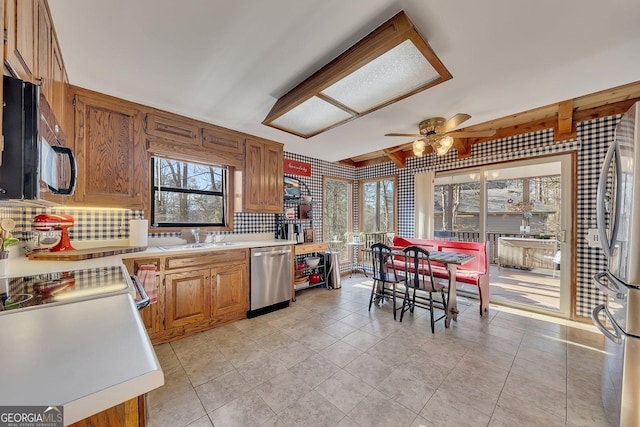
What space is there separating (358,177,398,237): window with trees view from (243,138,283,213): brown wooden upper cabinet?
239 centimetres

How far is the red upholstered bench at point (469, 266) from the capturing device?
3.17m

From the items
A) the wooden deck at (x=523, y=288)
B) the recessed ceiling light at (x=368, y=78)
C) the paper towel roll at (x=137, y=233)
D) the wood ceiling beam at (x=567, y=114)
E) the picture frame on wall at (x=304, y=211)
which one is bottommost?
the wooden deck at (x=523, y=288)

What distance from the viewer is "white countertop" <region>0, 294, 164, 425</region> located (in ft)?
1.38

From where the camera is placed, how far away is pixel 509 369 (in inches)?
80.8

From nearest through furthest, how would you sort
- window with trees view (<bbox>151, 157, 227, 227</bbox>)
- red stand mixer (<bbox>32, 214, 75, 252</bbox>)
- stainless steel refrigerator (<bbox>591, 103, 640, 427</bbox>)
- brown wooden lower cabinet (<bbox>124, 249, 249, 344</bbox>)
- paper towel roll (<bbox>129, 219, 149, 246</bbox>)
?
stainless steel refrigerator (<bbox>591, 103, 640, 427</bbox>) → red stand mixer (<bbox>32, 214, 75, 252</bbox>) → brown wooden lower cabinet (<bbox>124, 249, 249, 344</bbox>) → paper towel roll (<bbox>129, 219, 149, 246</bbox>) → window with trees view (<bbox>151, 157, 227, 227</bbox>)

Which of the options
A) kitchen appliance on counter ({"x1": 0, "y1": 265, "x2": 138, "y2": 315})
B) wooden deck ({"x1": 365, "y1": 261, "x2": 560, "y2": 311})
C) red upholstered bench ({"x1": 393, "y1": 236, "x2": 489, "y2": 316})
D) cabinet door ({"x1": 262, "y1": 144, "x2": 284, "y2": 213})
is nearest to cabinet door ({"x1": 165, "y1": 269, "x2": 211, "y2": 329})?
kitchen appliance on counter ({"x1": 0, "y1": 265, "x2": 138, "y2": 315})

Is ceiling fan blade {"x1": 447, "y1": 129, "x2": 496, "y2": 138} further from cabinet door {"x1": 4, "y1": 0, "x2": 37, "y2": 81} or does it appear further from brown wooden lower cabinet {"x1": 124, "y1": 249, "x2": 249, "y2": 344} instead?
cabinet door {"x1": 4, "y1": 0, "x2": 37, "y2": 81}

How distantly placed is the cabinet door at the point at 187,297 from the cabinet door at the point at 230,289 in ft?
0.26

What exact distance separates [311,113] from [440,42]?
1223 mm

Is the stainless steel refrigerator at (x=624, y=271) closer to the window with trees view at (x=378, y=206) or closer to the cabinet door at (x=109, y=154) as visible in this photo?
the window with trees view at (x=378, y=206)

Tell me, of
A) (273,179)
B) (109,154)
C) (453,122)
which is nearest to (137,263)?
(109,154)

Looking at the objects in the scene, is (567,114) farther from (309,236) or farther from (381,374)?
(309,236)

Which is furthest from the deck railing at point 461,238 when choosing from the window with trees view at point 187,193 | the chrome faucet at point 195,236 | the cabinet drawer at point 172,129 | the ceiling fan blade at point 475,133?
the cabinet drawer at point 172,129

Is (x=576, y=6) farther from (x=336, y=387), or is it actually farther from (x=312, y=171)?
(x=312, y=171)
